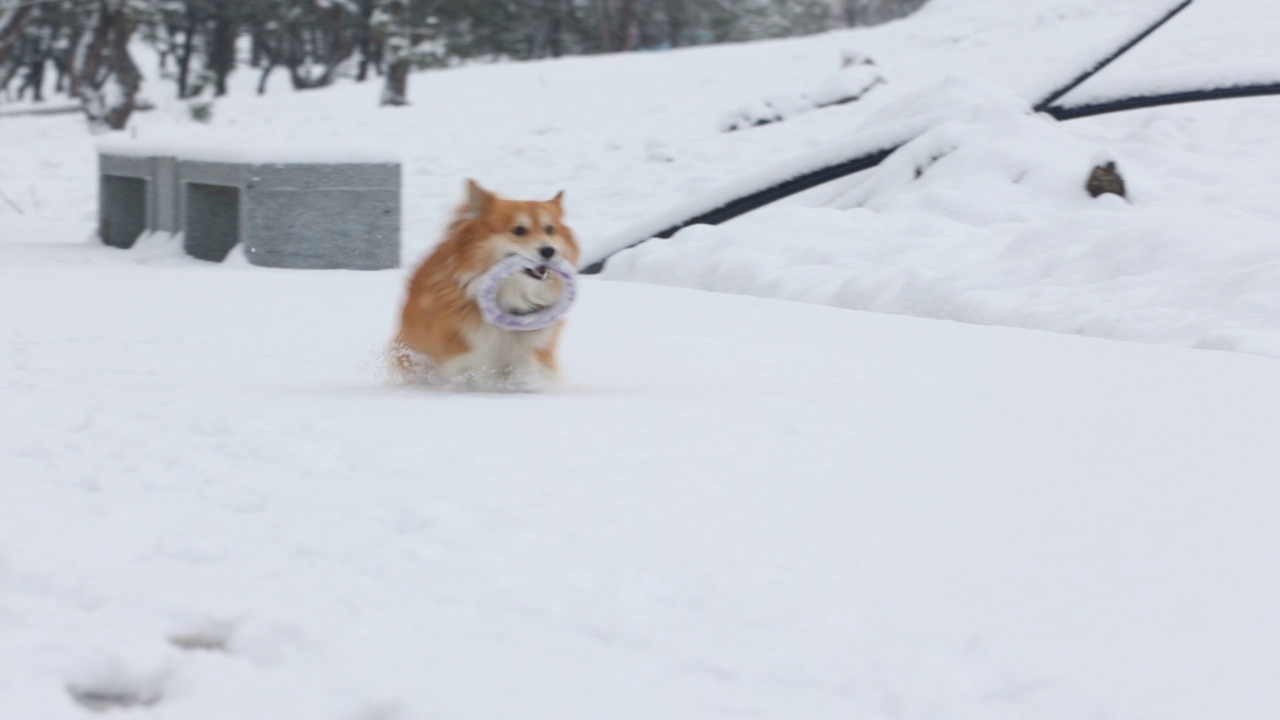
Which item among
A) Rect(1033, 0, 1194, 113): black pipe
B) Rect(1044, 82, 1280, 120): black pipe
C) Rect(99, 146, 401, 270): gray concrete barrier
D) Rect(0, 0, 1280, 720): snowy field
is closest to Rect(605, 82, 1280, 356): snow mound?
Rect(0, 0, 1280, 720): snowy field

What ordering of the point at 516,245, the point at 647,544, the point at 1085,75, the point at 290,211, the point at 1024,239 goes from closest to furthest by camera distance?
the point at 647,544 → the point at 516,245 → the point at 1024,239 → the point at 290,211 → the point at 1085,75

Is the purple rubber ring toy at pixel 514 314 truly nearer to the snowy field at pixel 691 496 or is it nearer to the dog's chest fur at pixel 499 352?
the dog's chest fur at pixel 499 352

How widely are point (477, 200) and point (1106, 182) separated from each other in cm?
684

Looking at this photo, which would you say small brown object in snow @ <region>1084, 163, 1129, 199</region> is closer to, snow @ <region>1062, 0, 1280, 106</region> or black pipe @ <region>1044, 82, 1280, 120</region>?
black pipe @ <region>1044, 82, 1280, 120</region>

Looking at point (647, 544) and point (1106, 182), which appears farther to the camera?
point (1106, 182)

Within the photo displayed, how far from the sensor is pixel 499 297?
18.8 ft

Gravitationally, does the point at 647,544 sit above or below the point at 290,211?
above

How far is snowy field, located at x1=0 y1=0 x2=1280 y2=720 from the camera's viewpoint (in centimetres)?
272

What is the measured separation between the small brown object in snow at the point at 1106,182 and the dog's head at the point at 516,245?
21.7 ft

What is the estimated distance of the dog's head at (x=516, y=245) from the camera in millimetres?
5707

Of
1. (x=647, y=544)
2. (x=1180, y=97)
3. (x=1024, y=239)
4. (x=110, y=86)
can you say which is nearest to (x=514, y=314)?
(x=647, y=544)

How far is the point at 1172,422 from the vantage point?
505 centimetres

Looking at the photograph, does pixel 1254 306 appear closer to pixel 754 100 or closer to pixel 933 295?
pixel 933 295

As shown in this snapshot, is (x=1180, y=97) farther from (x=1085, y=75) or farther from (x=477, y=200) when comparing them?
(x=477, y=200)
